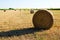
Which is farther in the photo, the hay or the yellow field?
the hay

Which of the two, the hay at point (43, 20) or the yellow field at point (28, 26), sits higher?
the hay at point (43, 20)

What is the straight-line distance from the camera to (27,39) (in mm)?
10758

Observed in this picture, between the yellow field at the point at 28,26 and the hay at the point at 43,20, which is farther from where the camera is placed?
the hay at the point at 43,20

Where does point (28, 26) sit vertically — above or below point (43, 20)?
below

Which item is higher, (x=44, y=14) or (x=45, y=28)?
(x=44, y=14)

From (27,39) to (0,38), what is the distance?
1.58 metres

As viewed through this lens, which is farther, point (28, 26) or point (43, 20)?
Result: point (28, 26)

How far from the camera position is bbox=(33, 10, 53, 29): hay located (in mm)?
14633

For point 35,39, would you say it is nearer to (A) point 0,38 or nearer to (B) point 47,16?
(A) point 0,38

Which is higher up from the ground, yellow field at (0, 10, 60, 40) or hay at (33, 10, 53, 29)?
hay at (33, 10, 53, 29)

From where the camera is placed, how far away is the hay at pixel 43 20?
14.6 metres

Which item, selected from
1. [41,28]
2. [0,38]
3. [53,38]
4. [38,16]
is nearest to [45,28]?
[41,28]

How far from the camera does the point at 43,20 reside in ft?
49.1

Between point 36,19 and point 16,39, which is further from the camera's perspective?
point 36,19
